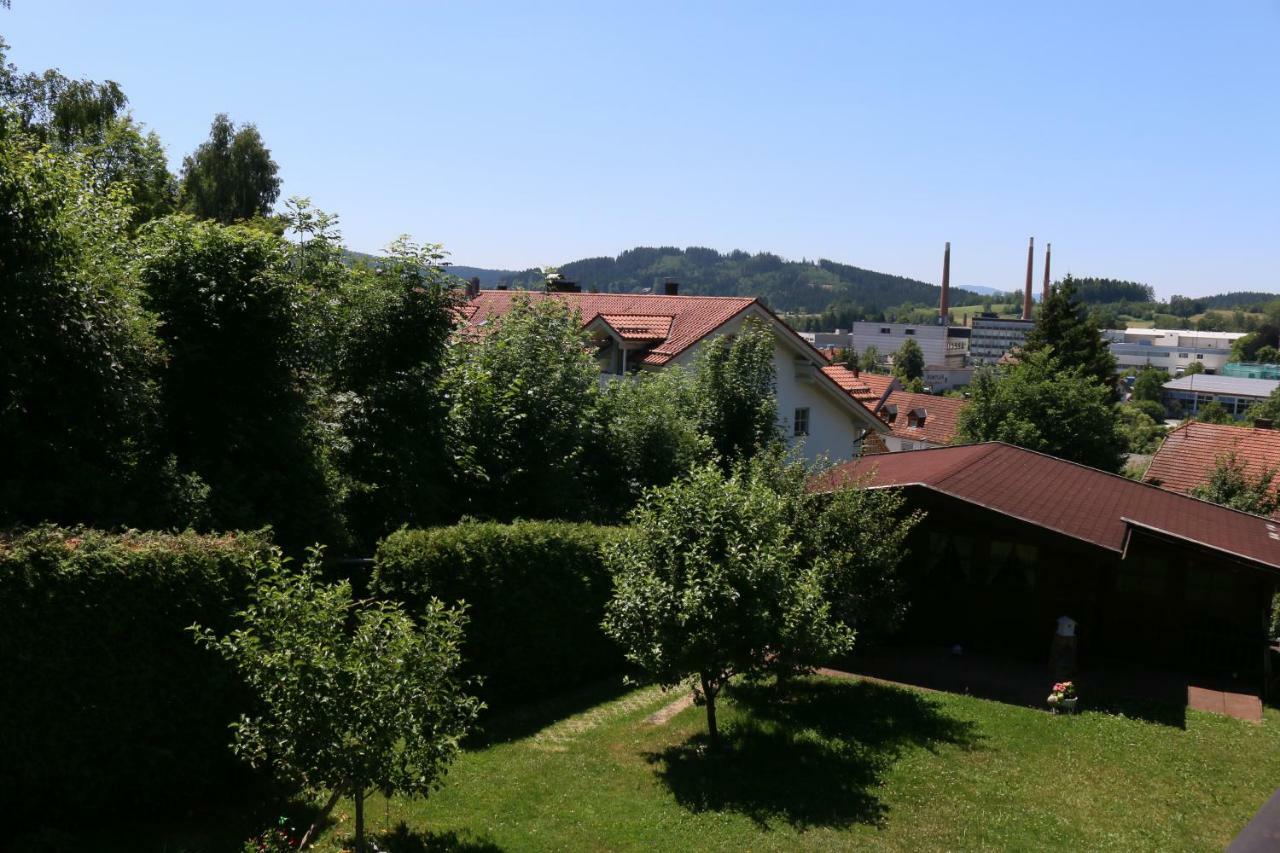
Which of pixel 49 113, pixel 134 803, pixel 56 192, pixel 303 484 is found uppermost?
pixel 49 113

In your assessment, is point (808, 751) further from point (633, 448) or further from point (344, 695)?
point (633, 448)

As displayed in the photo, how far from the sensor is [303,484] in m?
12.4

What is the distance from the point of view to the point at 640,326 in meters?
30.5

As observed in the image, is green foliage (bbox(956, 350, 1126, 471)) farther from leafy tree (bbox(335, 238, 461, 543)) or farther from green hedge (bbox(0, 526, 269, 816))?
green hedge (bbox(0, 526, 269, 816))

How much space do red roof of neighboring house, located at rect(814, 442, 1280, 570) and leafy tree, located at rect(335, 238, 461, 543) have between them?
261 inches

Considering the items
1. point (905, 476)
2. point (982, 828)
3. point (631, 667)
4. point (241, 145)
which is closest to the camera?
point (982, 828)

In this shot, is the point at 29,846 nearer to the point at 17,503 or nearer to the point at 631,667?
the point at 17,503

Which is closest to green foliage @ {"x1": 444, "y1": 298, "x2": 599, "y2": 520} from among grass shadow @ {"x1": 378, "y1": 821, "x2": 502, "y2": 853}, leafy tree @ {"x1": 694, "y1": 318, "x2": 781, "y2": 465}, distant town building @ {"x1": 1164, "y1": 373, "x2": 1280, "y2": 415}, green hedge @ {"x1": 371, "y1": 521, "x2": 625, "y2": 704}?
green hedge @ {"x1": 371, "y1": 521, "x2": 625, "y2": 704}

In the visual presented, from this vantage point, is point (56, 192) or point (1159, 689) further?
point (1159, 689)

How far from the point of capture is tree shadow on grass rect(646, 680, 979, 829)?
386 inches

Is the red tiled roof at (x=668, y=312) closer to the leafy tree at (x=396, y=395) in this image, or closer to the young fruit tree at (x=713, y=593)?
the leafy tree at (x=396, y=395)

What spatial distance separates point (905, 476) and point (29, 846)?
14.5m

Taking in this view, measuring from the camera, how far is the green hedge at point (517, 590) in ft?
38.9

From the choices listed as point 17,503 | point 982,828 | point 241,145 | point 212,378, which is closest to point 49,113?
point 241,145
